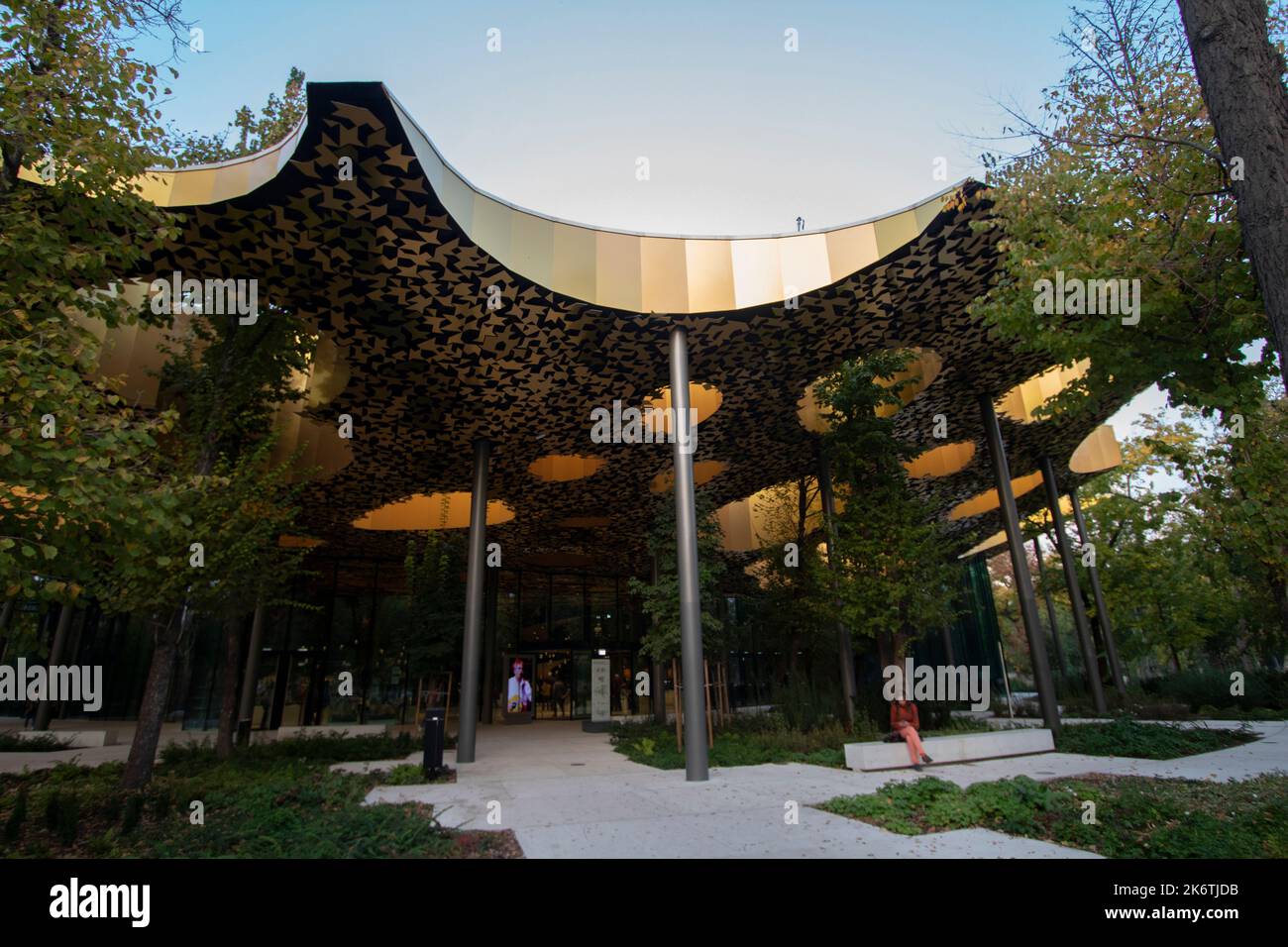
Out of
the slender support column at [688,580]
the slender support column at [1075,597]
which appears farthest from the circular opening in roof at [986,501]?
the slender support column at [688,580]

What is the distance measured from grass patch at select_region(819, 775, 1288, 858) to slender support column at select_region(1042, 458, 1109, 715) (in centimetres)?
1368

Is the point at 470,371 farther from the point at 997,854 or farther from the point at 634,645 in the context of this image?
the point at 634,645

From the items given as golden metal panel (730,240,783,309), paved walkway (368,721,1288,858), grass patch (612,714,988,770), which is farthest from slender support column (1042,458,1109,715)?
golden metal panel (730,240,783,309)

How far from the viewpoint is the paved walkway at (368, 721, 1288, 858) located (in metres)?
5.81

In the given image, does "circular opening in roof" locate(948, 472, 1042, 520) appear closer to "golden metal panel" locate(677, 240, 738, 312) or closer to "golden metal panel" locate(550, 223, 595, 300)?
"golden metal panel" locate(677, 240, 738, 312)

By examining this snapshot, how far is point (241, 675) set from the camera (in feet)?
75.3

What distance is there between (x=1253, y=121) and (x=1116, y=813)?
6.30 metres

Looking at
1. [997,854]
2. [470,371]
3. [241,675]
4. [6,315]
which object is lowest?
[997,854]

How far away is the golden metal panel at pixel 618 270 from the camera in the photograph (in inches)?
464

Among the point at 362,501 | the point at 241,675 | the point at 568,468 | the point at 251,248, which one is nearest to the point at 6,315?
the point at 251,248

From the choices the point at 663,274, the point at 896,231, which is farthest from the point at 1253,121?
the point at 663,274

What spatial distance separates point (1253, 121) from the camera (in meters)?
4.47

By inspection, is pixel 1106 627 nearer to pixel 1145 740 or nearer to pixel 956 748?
pixel 1145 740
